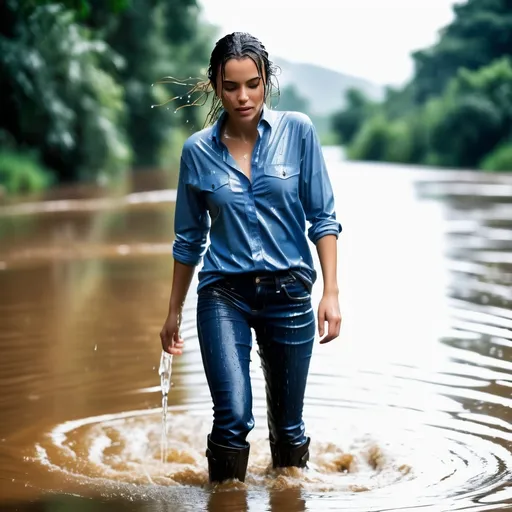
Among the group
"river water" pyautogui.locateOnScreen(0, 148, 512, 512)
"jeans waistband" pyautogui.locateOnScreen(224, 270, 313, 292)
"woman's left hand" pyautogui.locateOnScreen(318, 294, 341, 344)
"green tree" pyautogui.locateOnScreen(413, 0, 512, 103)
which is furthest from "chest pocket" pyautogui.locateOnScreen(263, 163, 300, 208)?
"green tree" pyautogui.locateOnScreen(413, 0, 512, 103)

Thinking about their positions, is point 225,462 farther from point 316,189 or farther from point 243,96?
point 243,96

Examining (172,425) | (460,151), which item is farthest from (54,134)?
(172,425)

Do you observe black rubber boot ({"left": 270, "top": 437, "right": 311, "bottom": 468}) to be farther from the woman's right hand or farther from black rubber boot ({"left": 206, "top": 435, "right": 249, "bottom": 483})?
the woman's right hand

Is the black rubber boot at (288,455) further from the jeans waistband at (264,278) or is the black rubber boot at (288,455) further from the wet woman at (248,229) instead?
the jeans waistband at (264,278)

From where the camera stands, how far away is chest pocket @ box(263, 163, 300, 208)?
15.5 ft

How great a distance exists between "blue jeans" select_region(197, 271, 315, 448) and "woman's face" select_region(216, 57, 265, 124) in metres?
0.62

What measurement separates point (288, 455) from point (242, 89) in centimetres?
156

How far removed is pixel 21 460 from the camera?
589cm

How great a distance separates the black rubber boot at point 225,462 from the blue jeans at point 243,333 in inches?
1.5

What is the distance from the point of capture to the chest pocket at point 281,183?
472cm

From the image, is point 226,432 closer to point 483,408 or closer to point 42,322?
point 483,408

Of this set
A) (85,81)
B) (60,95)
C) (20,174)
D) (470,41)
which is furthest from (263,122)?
(470,41)

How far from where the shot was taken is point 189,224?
4.92m

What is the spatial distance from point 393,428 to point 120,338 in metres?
3.27
